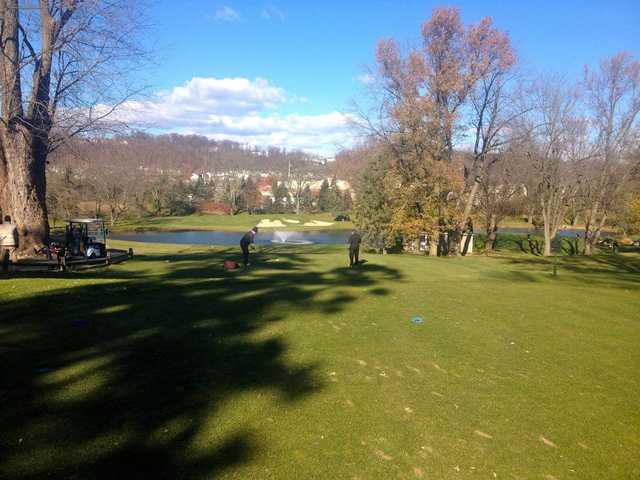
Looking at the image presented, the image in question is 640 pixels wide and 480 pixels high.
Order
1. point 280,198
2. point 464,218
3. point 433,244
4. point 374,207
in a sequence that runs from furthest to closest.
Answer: point 280,198, point 374,207, point 433,244, point 464,218

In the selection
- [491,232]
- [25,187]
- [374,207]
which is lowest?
[491,232]

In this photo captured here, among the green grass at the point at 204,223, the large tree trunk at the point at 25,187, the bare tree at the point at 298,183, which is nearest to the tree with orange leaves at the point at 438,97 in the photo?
the large tree trunk at the point at 25,187

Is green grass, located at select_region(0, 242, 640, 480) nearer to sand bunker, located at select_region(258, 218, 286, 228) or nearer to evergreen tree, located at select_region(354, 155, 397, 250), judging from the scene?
evergreen tree, located at select_region(354, 155, 397, 250)

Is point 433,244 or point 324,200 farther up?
point 324,200

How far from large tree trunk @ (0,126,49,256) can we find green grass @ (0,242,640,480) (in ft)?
29.4

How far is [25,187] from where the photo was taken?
1642cm

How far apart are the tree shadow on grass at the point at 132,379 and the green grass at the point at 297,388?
0.07ft

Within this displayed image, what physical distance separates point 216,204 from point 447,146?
230ft

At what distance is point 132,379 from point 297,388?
2.06 m

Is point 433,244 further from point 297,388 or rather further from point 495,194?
point 297,388

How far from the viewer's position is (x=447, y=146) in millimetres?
30453

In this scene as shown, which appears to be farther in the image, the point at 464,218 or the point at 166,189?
the point at 166,189

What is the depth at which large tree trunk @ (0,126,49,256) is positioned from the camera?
51.8ft

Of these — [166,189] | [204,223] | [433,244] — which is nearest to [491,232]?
[433,244]
